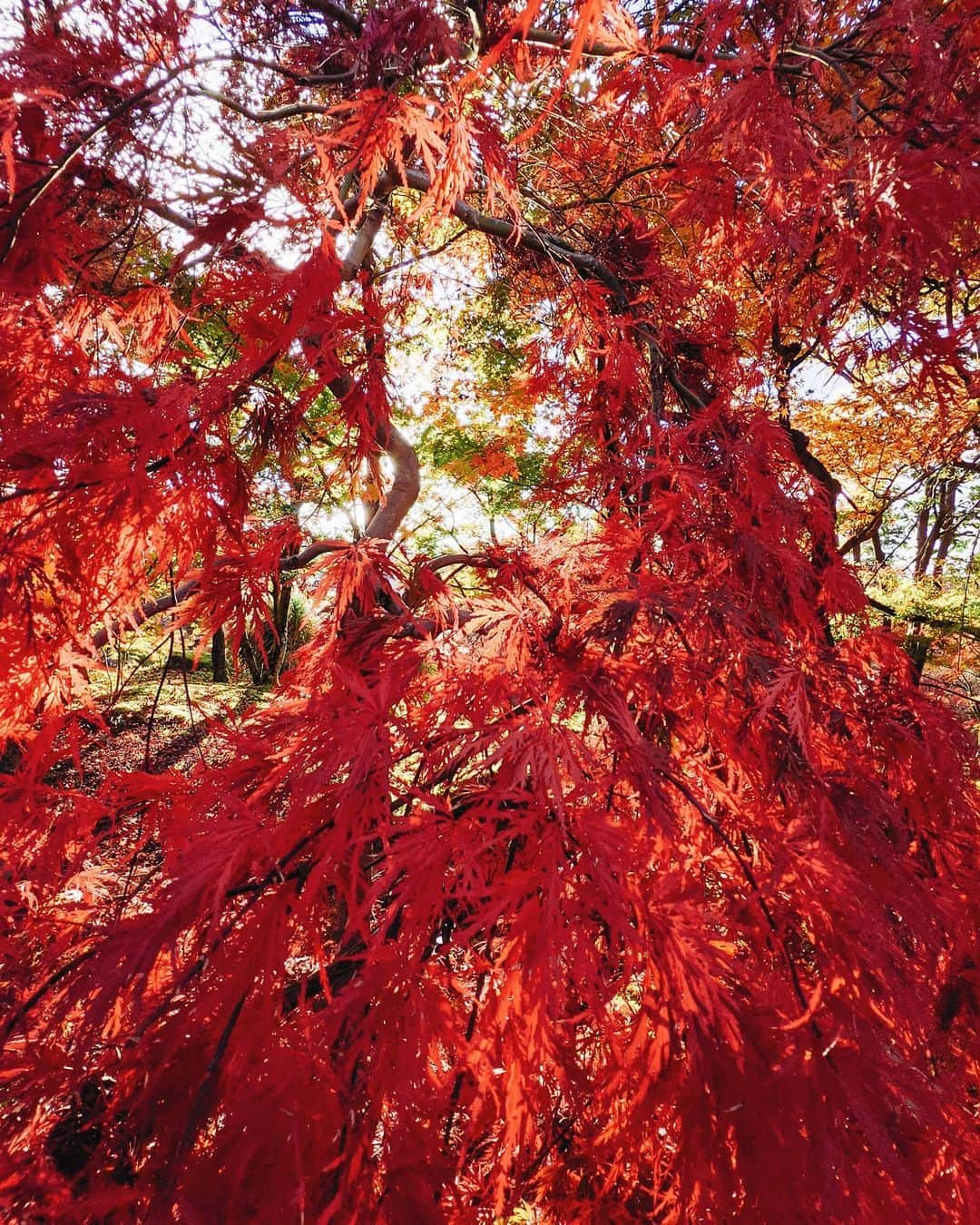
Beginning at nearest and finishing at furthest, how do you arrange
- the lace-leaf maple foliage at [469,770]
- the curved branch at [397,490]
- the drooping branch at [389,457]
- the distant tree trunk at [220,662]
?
1. the lace-leaf maple foliage at [469,770]
2. the drooping branch at [389,457]
3. the curved branch at [397,490]
4. the distant tree trunk at [220,662]

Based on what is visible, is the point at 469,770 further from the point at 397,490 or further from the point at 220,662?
the point at 220,662

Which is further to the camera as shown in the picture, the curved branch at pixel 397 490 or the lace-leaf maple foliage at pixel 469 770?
the curved branch at pixel 397 490

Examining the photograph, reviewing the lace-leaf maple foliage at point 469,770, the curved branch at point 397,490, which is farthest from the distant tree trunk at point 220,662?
the lace-leaf maple foliage at point 469,770

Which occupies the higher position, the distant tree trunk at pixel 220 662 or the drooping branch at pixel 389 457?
the drooping branch at pixel 389 457

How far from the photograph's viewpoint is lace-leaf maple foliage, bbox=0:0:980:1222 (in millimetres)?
1053

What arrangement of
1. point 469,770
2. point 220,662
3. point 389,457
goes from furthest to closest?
point 220,662 → point 389,457 → point 469,770

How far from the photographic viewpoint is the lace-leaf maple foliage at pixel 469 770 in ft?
3.45

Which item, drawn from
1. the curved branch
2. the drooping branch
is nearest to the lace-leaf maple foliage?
the drooping branch

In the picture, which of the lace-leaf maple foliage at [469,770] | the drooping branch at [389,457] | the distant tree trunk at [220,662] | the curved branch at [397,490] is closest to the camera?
the lace-leaf maple foliage at [469,770]

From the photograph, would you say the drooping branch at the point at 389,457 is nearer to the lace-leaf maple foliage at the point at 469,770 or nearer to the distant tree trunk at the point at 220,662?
the lace-leaf maple foliage at the point at 469,770

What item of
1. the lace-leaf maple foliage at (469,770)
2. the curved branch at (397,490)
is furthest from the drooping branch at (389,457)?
the lace-leaf maple foliage at (469,770)

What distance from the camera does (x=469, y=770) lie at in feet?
4.86

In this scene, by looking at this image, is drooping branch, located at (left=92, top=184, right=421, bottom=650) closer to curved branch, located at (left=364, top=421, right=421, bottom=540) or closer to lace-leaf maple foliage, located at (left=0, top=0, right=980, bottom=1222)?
curved branch, located at (left=364, top=421, right=421, bottom=540)

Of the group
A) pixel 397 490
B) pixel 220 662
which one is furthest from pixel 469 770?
pixel 220 662
